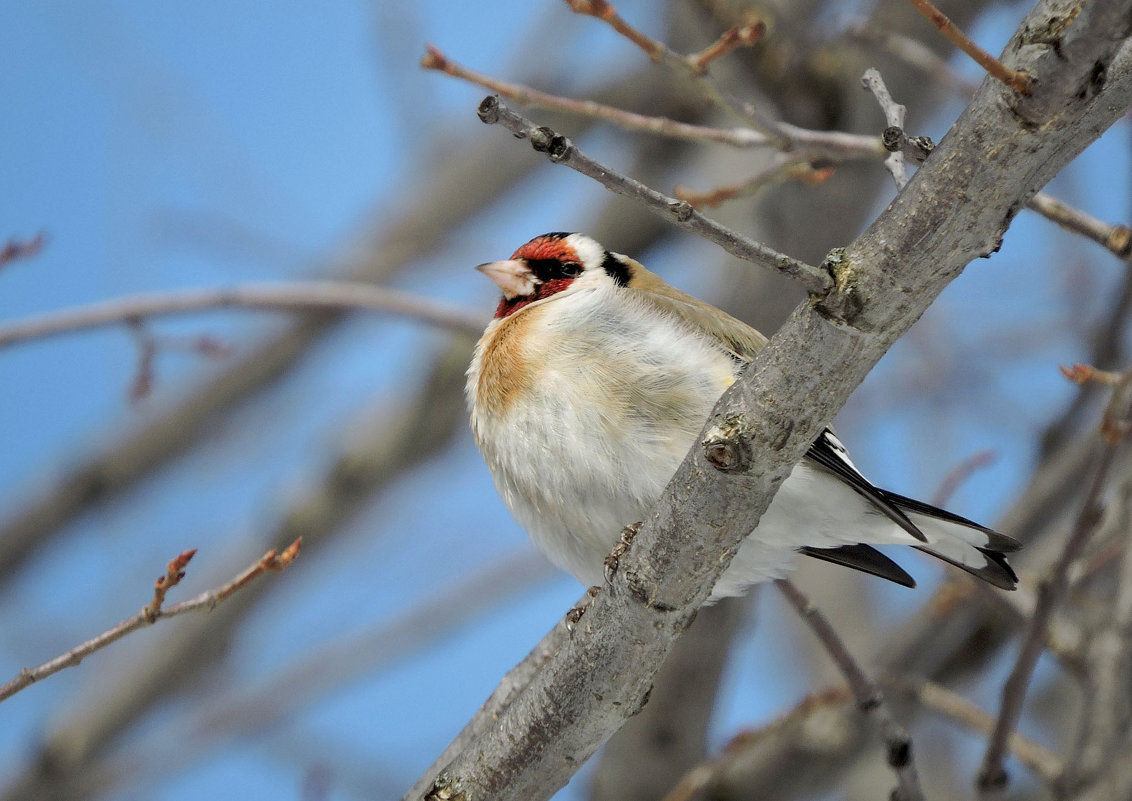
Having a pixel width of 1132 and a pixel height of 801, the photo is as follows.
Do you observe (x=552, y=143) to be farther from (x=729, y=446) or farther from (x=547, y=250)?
(x=547, y=250)

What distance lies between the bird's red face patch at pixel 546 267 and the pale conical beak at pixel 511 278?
0.05 feet

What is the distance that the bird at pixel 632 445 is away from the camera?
2.69m

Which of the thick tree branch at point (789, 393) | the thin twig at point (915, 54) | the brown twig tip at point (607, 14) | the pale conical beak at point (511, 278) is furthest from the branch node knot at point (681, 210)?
the pale conical beak at point (511, 278)

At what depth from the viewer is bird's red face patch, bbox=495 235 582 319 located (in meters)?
3.57

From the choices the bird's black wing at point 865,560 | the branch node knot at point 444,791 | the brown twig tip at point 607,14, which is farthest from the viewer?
the bird's black wing at point 865,560

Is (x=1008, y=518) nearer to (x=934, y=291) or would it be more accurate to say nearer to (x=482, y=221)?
(x=934, y=291)

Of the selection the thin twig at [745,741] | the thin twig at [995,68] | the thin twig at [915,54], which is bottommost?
the thin twig at [745,741]

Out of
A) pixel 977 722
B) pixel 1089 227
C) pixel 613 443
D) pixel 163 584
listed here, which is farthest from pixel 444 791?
pixel 1089 227

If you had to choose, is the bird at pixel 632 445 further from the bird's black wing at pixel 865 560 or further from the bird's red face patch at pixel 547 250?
the bird's red face patch at pixel 547 250

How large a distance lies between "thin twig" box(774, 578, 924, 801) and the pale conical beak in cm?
135

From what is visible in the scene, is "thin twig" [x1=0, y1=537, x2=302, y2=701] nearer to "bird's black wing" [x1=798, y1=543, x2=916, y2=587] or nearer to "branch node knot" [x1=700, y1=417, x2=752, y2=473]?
"branch node knot" [x1=700, y1=417, x2=752, y2=473]

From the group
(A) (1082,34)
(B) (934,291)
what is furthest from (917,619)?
(A) (1082,34)

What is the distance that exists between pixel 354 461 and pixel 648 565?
3444 mm

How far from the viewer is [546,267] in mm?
3689
